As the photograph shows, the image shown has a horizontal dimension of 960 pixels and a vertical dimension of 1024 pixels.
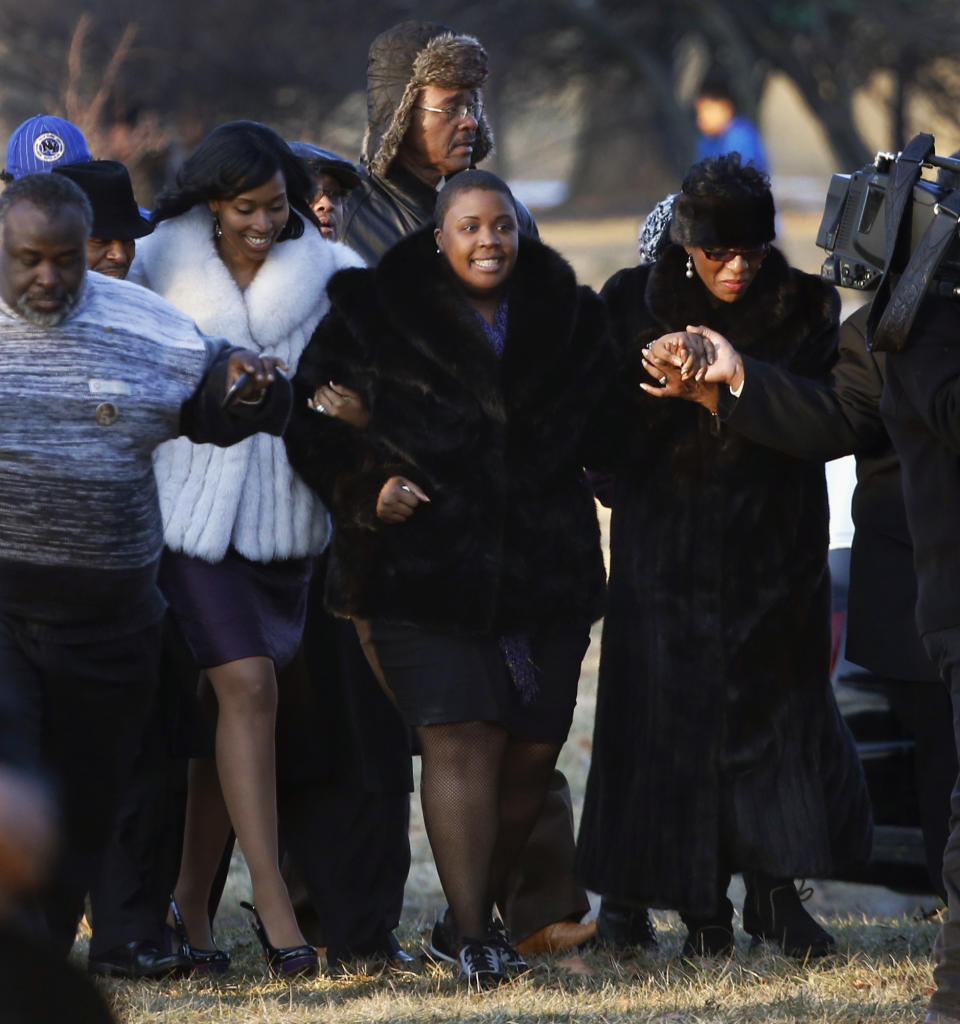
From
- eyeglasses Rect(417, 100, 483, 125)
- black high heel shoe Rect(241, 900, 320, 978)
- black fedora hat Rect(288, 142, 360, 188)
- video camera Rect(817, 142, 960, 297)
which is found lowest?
black high heel shoe Rect(241, 900, 320, 978)

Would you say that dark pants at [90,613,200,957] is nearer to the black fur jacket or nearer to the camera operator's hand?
the black fur jacket

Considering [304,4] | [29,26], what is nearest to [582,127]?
[304,4]

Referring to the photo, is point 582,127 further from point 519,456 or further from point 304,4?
point 519,456

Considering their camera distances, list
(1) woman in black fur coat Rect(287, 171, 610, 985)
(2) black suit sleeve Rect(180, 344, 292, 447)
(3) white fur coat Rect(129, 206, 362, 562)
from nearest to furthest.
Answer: (2) black suit sleeve Rect(180, 344, 292, 447) < (1) woman in black fur coat Rect(287, 171, 610, 985) < (3) white fur coat Rect(129, 206, 362, 562)

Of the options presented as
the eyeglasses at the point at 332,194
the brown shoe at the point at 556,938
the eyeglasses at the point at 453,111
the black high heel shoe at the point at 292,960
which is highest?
the eyeglasses at the point at 453,111

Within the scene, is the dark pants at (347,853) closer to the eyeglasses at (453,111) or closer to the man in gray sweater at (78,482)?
the man in gray sweater at (78,482)

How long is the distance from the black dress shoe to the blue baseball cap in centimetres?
207

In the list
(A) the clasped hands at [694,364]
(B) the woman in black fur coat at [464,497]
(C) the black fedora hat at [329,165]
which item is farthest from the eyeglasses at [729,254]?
(C) the black fedora hat at [329,165]

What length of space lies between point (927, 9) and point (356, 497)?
2301cm

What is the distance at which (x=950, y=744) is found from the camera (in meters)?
5.23

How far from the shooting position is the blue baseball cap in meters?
5.64

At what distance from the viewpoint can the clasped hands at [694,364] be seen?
4973 mm

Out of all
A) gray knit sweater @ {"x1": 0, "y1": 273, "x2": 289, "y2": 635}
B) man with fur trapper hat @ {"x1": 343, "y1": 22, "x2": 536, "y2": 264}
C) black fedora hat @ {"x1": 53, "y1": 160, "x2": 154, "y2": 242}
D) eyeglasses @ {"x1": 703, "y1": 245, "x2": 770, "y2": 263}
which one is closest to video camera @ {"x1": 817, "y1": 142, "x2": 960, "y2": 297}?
eyeglasses @ {"x1": 703, "y1": 245, "x2": 770, "y2": 263}

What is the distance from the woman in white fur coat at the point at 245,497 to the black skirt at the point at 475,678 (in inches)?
12.5
